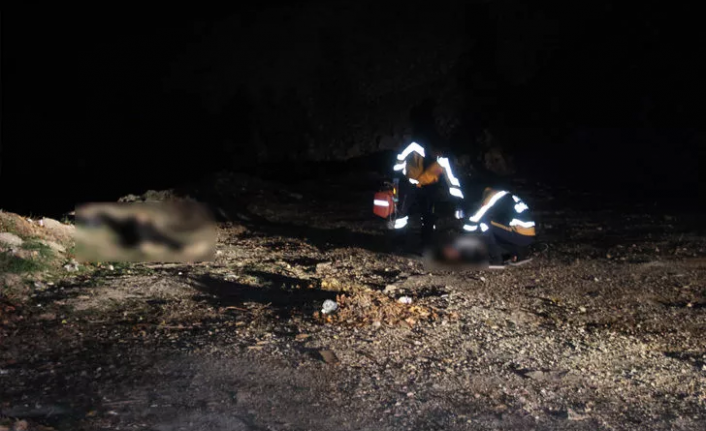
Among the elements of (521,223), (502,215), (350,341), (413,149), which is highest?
(413,149)

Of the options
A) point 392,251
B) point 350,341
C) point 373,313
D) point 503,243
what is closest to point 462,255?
point 503,243

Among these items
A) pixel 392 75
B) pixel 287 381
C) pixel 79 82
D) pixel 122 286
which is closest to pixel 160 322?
pixel 122 286

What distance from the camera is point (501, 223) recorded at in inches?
340

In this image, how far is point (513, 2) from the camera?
30016 mm

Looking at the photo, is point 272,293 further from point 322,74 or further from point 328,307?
point 322,74

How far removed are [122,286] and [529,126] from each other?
1798cm

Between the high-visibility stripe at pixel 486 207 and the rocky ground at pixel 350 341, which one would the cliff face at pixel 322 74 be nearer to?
the high-visibility stripe at pixel 486 207

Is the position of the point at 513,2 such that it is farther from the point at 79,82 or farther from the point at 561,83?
the point at 79,82

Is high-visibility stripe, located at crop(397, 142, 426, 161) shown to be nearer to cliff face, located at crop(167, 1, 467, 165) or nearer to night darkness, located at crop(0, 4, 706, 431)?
night darkness, located at crop(0, 4, 706, 431)

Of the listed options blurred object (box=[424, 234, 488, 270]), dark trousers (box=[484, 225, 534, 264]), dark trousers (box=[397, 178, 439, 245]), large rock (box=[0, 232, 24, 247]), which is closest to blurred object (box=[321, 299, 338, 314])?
blurred object (box=[424, 234, 488, 270])

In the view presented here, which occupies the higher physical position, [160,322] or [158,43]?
[158,43]

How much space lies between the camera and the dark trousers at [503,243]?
336 inches

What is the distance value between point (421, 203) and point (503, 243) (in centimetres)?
138

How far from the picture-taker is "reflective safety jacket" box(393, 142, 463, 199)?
30.0 ft
